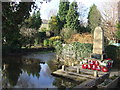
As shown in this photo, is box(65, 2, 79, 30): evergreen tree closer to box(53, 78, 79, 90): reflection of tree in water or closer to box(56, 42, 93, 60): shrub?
box(56, 42, 93, 60): shrub

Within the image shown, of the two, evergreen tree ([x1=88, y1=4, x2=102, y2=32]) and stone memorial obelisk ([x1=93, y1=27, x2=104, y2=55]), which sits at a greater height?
evergreen tree ([x1=88, y1=4, x2=102, y2=32])

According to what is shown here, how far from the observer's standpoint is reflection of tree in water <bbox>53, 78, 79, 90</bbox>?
9348 millimetres

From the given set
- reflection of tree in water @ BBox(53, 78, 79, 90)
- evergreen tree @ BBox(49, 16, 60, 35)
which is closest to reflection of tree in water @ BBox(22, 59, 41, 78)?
reflection of tree in water @ BBox(53, 78, 79, 90)

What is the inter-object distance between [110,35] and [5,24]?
64.6 ft

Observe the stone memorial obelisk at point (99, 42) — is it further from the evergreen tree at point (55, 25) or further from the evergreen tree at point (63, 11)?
the evergreen tree at point (63, 11)

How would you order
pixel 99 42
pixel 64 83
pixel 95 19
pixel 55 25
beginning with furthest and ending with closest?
1. pixel 55 25
2. pixel 95 19
3. pixel 99 42
4. pixel 64 83

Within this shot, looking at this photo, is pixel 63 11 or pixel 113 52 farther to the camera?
pixel 63 11

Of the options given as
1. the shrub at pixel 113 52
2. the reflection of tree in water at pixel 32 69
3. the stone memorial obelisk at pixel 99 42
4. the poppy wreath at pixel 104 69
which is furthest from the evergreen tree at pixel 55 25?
the poppy wreath at pixel 104 69

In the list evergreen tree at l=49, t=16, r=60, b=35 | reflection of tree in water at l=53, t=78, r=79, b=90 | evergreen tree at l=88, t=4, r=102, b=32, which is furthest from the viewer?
evergreen tree at l=49, t=16, r=60, b=35

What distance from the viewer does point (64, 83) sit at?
9.77 m

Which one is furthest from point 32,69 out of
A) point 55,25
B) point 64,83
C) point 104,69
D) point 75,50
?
point 55,25

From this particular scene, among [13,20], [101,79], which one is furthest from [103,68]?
[13,20]

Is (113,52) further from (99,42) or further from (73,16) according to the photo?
(73,16)

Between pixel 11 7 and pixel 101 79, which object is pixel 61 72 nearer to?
pixel 101 79
